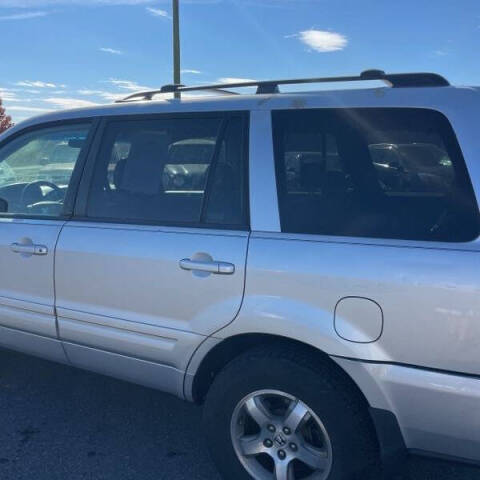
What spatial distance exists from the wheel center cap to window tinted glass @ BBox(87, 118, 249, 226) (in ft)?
3.17

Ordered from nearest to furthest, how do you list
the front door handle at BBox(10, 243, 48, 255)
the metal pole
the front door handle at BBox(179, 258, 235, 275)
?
the front door handle at BBox(179, 258, 235, 275) < the front door handle at BBox(10, 243, 48, 255) < the metal pole

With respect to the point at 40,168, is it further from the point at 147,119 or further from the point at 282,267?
the point at 282,267

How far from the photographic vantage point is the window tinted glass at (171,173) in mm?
2703

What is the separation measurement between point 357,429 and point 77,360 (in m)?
1.63

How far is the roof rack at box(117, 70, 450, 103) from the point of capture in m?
2.46

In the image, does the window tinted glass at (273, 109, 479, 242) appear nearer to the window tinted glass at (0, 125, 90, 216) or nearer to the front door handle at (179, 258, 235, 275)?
the front door handle at (179, 258, 235, 275)

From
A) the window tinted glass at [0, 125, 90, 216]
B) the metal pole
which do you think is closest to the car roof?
the window tinted glass at [0, 125, 90, 216]

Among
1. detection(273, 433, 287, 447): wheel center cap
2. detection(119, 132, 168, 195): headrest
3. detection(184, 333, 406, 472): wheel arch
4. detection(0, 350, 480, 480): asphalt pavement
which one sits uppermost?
detection(119, 132, 168, 195): headrest

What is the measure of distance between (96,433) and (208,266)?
4.74 ft

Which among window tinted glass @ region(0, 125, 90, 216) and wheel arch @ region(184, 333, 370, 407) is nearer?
wheel arch @ region(184, 333, 370, 407)

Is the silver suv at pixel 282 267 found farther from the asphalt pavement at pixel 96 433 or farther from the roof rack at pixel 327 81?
the asphalt pavement at pixel 96 433

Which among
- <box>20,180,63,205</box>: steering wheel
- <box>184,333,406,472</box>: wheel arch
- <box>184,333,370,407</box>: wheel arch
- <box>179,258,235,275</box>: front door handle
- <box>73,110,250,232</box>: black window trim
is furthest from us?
<box>20,180,63,205</box>: steering wheel

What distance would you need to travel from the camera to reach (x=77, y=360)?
10.4 feet

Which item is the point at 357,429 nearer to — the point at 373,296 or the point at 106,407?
the point at 373,296
